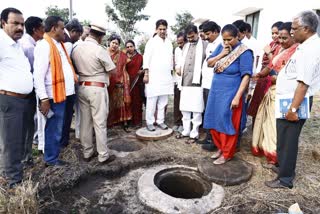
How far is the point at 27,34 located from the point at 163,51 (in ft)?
6.60

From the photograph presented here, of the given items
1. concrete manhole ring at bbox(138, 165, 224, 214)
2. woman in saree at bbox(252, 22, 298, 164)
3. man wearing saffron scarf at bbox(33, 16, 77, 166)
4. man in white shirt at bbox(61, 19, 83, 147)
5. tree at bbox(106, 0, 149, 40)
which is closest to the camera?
concrete manhole ring at bbox(138, 165, 224, 214)

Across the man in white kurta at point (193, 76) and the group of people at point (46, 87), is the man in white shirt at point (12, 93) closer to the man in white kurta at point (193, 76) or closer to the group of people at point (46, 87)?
the group of people at point (46, 87)

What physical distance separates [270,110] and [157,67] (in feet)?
6.24

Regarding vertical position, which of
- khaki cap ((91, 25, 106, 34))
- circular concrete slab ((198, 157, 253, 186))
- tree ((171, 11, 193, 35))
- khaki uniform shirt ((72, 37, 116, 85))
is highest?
tree ((171, 11, 193, 35))

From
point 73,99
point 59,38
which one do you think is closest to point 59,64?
point 59,38

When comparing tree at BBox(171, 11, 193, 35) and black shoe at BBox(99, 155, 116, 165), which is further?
tree at BBox(171, 11, 193, 35)

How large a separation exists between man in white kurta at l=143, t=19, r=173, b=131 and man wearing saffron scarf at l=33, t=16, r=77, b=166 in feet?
4.97

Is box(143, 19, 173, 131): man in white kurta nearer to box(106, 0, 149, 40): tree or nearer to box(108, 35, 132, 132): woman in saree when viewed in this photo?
box(108, 35, 132, 132): woman in saree

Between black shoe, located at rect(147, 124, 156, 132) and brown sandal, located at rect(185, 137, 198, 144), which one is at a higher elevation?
black shoe, located at rect(147, 124, 156, 132)

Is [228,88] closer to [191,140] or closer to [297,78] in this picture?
[297,78]

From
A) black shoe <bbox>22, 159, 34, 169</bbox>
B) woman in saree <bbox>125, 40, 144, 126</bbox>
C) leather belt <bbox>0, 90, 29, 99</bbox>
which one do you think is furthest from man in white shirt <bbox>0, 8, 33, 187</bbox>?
woman in saree <bbox>125, 40, 144, 126</bbox>

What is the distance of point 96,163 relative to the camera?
11.1ft

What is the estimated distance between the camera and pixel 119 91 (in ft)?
15.3

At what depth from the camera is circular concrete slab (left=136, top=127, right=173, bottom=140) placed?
4.26 m
